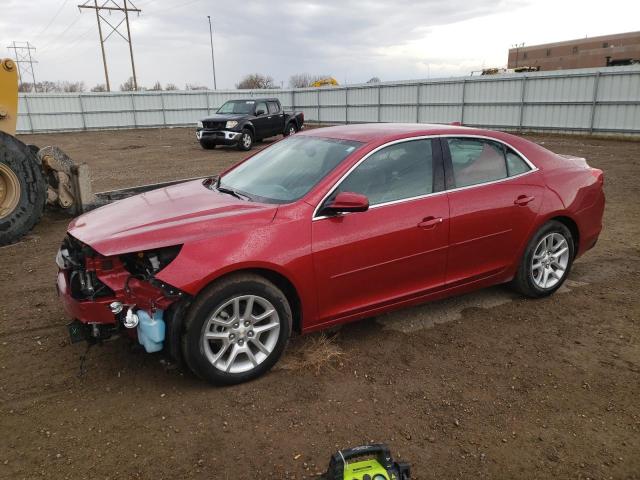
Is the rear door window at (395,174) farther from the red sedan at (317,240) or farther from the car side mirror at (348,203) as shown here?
the car side mirror at (348,203)

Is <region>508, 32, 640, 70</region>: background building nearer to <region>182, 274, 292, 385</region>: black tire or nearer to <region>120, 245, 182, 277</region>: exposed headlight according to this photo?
<region>182, 274, 292, 385</region>: black tire

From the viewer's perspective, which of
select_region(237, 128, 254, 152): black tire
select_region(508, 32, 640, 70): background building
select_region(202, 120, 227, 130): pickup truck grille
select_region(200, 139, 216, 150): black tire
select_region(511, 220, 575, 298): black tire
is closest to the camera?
select_region(511, 220, 575, 298): black tire

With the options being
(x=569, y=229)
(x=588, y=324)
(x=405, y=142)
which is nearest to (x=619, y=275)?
(x=569, y=229)

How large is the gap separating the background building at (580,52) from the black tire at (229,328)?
Answer: 5762cm

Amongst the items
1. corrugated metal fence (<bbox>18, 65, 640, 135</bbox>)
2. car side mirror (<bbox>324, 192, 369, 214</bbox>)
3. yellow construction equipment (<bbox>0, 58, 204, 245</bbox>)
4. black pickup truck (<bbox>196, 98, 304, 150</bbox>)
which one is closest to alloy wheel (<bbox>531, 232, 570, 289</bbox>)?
car side mirror (<bbox>324, 192, 369, 214</bbox>)

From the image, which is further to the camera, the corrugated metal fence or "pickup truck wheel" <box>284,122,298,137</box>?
"pickup truck wheel" <box>284,122,298,137</box>

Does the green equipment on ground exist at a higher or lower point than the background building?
lower

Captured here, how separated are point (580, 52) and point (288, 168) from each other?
67441 mm

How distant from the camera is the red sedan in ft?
10.00

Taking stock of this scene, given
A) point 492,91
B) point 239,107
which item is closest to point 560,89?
point 492,91

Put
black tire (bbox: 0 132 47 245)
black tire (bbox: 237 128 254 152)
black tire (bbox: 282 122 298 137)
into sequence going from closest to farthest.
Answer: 1. black tire (bbox: 0 132 47 245)
2. black tire (bbox: 237 128 254 152)
3. black tire (bbox: 282 122 298 137)

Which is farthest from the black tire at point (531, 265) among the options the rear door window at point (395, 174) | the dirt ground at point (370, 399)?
the rear door window at point (395, 174)

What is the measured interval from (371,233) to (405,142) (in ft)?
2.83

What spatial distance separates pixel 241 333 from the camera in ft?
10.5
